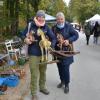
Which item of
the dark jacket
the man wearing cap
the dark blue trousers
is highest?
the man wearing cap

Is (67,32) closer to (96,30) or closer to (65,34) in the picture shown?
(65,34)

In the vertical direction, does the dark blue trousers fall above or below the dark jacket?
above

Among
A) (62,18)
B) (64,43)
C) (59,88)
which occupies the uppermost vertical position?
(62,18)

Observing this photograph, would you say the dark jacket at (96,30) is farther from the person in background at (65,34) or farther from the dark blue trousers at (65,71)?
the person in background at (65,34)

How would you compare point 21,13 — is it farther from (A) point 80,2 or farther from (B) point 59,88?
(A) point 80,2

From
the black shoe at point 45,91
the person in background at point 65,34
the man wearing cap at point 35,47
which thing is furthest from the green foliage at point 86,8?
the man wearing cap at point 35,47

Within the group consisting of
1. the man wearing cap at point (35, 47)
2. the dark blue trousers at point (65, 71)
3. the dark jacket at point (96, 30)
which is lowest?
the dark jacket at point (96, 30)

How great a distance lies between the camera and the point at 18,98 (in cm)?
817

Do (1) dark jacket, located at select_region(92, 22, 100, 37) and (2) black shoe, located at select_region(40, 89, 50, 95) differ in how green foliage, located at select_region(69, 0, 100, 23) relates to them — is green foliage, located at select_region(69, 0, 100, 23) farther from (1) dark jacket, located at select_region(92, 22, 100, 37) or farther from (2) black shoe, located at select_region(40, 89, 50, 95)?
(2) black shoe, located at select_region(40, 89, 50, 95)

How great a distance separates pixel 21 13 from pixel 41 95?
2280cm

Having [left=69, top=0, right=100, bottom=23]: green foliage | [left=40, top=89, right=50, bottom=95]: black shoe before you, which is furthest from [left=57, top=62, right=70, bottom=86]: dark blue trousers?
[left=69, top=0, right=100, bottom=23]: green foliage

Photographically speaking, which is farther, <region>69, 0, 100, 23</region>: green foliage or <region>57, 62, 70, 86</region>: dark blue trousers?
<region>69, 0, 100, 23</region>: green foliage

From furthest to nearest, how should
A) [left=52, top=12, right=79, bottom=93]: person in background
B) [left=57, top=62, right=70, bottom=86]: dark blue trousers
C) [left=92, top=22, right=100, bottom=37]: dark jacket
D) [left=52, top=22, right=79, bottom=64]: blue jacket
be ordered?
[left=92, top=22, right=100, bottom=37]: dark jacket, [left=57, top=62, right=70, bottom=86]: dark blue trousers, [left=52, top=22, right=79, bottom=64]: blue jacket, [left=52, top=12, right=79, bottom=93]: person in background

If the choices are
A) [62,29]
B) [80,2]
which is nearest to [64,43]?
[62,29]
